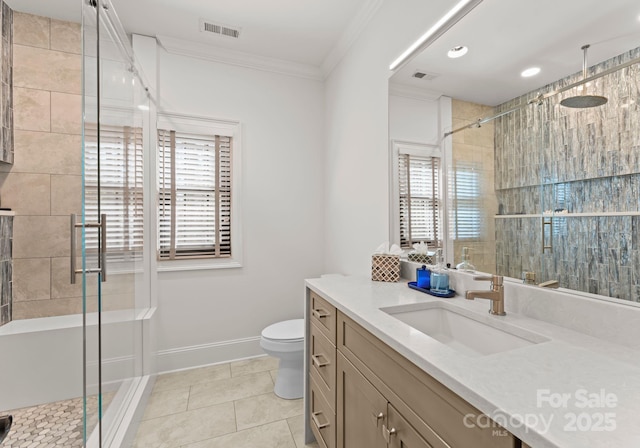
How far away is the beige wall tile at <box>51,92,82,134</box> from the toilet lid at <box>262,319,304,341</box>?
2.17 m

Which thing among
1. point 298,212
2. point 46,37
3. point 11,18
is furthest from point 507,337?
point 11,18

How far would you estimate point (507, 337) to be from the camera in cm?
102

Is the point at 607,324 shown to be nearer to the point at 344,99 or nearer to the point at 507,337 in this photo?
the point at 507,337

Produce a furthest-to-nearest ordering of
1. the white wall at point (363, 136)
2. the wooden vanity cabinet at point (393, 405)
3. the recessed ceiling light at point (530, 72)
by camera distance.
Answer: the white wall at point (363, 136) → the recessed ceiling light at point (530, 72) → the wooden vanity cabinet at point (393, 405)

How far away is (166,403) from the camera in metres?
2.06

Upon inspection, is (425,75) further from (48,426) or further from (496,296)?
(48,426)

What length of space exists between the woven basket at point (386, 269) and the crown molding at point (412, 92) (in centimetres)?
92

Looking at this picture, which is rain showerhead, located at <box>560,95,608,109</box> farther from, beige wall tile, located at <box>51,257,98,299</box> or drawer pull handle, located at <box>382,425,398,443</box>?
beige wall tile, located at <box>51,257,98,299</box>

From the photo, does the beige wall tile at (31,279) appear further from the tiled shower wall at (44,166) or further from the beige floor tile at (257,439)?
the beige floor tile at (257,439)

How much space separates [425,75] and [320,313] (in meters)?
1.43

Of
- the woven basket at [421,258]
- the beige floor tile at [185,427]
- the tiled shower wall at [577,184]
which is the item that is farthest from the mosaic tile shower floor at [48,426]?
the tiled shower wall at [577,184]

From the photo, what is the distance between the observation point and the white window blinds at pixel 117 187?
129cm

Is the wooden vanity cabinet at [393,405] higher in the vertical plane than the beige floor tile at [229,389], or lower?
Result: higher

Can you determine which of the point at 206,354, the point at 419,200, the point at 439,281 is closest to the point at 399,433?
the point at 439,281
